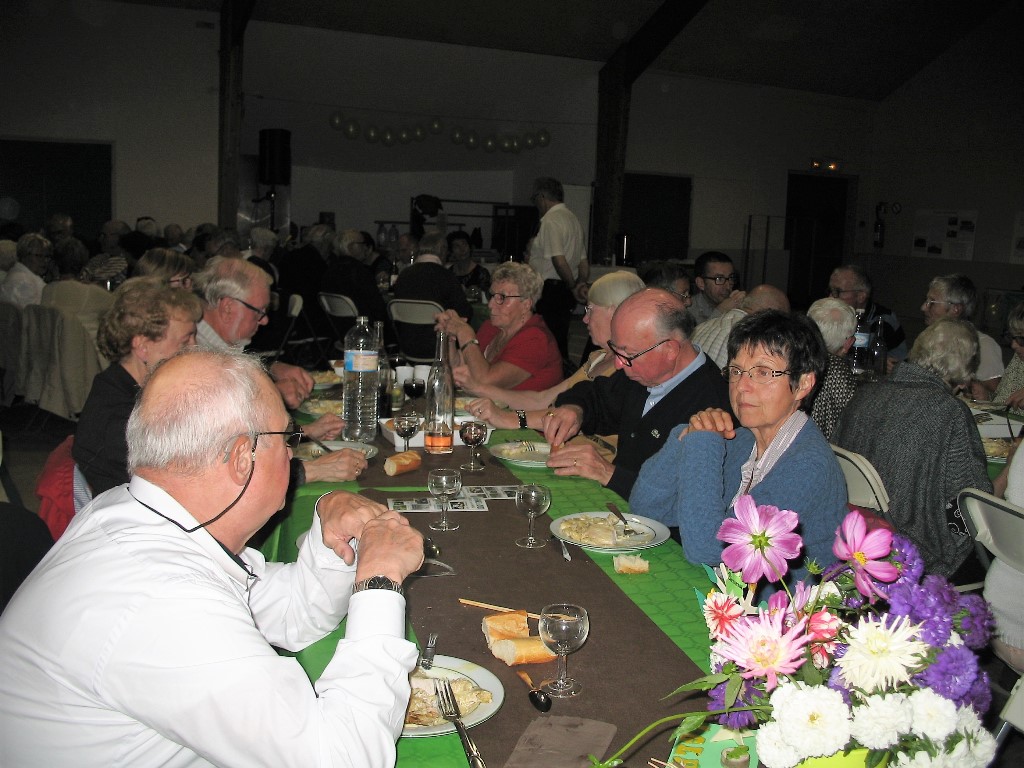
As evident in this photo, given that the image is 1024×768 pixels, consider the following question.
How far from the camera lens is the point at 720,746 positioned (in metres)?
1.28

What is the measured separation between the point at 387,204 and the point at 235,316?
41.8 ft

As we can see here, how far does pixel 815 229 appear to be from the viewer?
15.3 m

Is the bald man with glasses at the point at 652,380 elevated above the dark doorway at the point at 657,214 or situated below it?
below

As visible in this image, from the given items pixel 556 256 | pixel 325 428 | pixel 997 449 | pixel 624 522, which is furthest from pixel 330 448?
pixel 556 256

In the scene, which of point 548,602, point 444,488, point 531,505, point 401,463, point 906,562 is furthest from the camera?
point 401,463

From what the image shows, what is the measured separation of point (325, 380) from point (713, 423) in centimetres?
266

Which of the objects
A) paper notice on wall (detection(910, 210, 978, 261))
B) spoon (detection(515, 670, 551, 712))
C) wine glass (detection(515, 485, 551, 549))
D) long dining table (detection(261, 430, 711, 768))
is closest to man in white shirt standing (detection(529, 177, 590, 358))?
long dining table (detection(261, 430, 711, 768))

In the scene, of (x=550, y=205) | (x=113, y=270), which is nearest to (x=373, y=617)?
(x=113, y=270)

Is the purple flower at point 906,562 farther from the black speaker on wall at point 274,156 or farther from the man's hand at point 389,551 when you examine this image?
the black speaker on wall at point 274,156

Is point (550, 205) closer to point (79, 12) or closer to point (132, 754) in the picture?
point (79, 12)

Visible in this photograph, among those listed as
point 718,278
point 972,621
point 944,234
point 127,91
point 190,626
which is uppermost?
point 127,91

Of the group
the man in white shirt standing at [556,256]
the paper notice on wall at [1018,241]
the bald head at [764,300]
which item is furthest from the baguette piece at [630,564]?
the paper notice on wall at [1018,241]

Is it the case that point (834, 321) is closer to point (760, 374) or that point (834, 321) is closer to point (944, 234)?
point (760, 374)

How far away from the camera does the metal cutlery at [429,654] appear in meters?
1.44
